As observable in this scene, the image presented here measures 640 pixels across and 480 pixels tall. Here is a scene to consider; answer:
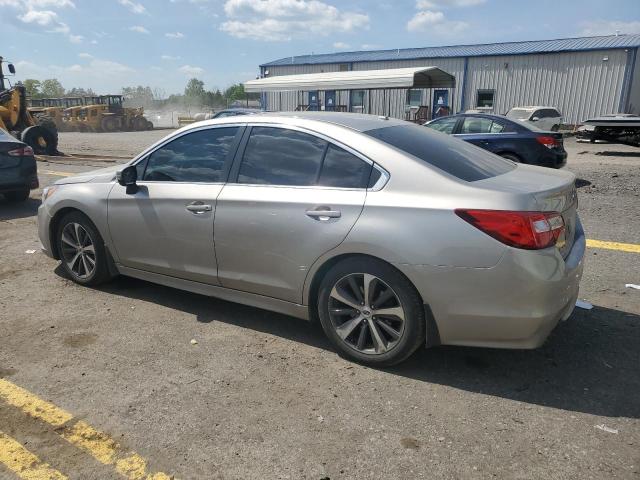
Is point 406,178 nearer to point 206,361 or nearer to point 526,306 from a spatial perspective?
point 526,306

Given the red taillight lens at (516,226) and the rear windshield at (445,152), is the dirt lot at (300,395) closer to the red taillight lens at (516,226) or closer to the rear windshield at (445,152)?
the red taillight lens at (516,226)

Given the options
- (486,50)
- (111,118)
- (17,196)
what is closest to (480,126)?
(17,196)

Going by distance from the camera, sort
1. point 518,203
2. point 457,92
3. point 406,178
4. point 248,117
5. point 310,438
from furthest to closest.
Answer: point 457,92 < point 248,117 < point 406,178 < point 518,203 < point 310,438

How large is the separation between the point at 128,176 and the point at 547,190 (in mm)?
3081

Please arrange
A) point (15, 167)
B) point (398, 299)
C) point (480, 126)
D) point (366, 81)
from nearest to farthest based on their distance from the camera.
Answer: point (398, 299)
point (15, 167)
point (480, 126)
point (366, 81)

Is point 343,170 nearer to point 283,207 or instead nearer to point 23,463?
point 283,207

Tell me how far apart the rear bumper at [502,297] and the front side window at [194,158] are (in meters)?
1.68

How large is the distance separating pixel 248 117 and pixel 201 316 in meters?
1.59

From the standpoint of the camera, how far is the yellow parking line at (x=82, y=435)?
8.05 feet

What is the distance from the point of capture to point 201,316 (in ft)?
13.7

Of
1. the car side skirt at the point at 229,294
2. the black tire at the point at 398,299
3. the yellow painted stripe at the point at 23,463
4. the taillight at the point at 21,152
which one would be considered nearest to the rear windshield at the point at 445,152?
the black tire at the point at 398,299

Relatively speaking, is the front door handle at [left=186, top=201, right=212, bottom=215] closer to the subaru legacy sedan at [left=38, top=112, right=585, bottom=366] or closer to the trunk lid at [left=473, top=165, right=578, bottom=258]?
the subaru legacy sedan at [left=38, top=112, right=585, bottom=366]

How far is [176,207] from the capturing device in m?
3.94

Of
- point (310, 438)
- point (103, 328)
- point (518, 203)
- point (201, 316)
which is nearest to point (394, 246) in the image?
point (518, 203)
